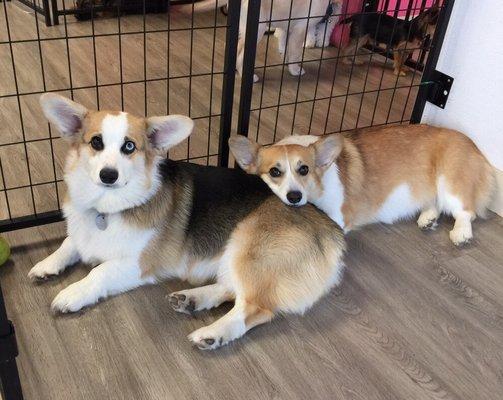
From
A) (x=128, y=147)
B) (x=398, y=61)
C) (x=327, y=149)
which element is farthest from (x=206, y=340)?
(x=398, y=61)

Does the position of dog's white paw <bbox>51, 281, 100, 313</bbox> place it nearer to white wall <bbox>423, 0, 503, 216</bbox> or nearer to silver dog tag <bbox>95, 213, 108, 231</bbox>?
silver dog tag <bbox>95, 213, 108, 231</bbox>

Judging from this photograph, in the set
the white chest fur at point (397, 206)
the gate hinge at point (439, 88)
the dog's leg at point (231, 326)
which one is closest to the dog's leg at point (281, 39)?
the gate hinge at point (439, 88)

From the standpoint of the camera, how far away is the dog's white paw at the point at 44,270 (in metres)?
1.70

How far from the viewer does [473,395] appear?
1.48m

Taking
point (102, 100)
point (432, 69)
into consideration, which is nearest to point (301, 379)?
point (432, 69)

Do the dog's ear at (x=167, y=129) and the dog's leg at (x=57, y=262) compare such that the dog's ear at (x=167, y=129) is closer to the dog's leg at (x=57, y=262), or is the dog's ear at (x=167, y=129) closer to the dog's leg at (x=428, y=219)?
the dog's leg at (x=57, y=262)

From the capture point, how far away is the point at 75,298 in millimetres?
1586

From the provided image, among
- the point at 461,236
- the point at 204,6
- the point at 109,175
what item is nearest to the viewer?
the point at 109,175

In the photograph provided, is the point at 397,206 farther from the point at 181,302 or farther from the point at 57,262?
the point at 57,262

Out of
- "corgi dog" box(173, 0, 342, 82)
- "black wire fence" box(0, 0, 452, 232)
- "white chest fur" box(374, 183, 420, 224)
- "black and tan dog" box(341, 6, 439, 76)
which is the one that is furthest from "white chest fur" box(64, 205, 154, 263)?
"black and tan dog" box(341, 6, 439, 76)

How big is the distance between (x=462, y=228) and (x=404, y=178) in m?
0.30

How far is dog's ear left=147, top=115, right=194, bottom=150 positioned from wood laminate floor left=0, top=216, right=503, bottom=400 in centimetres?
49

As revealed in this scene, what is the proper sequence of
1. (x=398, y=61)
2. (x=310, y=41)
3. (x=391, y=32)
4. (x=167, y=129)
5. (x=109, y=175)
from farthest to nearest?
(x=310, y=41)
(x=398, y=61)
(x=391, y=32)
(x=167, y=129)
(x=109, y=175)

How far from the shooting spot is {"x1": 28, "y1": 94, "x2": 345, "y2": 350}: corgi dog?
150 centimetres
